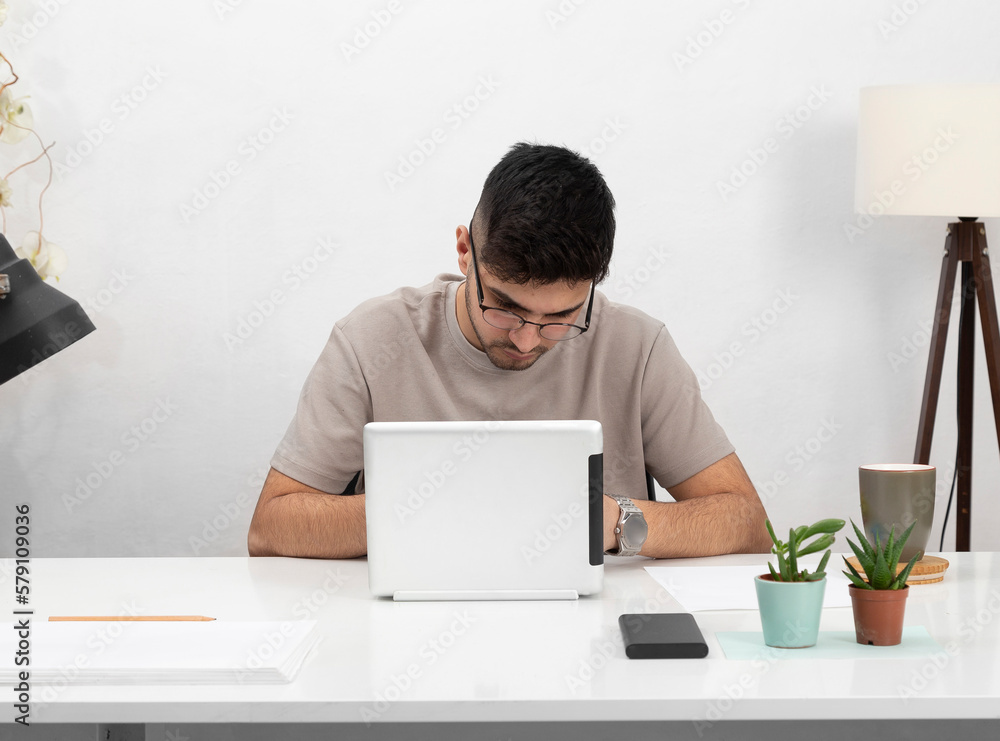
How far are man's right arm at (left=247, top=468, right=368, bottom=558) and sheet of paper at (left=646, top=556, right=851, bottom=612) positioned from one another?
1.49 ft

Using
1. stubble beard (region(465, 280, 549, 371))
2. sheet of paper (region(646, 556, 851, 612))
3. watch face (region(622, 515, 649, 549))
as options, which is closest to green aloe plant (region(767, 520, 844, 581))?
sheet of paper (region(646, 556, 851, 612))

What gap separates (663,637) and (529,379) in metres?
0.87

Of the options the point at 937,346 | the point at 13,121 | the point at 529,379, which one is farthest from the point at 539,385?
the point at 13,121

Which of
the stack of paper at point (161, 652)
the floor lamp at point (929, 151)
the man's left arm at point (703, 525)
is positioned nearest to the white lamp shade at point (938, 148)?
the floor lamp at point (929, 151)

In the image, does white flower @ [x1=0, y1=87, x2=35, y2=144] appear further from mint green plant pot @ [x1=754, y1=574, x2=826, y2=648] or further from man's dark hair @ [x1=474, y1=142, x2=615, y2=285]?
mint green plant pot @ [x1=754, y1=574, x2=826, y2=648]

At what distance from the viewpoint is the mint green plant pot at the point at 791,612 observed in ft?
3.27

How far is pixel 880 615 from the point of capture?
1.00 metres

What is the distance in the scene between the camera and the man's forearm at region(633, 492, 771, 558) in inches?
58.0

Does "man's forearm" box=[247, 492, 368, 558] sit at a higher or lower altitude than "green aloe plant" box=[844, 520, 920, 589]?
lower

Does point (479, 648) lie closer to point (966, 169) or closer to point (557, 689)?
point (557, 689)

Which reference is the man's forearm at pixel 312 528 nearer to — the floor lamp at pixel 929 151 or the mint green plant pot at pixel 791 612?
the mint green plant pot at pixel 791 612

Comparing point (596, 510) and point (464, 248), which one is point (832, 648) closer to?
point (596, 510)

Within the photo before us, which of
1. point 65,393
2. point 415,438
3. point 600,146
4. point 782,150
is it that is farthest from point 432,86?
point 415,438

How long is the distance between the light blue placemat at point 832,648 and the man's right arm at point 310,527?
2.06 feet
